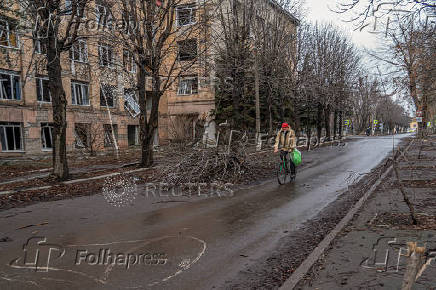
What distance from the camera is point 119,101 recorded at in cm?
3133

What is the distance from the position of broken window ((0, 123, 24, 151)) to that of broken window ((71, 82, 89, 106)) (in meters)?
5.23

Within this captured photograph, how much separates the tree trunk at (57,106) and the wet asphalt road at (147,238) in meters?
3.28

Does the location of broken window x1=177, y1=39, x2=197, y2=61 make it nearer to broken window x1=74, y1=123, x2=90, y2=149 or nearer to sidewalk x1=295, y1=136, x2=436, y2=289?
broken window x1=74, y1=123, x2=90, y2=149

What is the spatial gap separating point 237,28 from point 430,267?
68.7 ft

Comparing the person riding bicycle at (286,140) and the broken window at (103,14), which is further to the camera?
the broken window at (103,14)

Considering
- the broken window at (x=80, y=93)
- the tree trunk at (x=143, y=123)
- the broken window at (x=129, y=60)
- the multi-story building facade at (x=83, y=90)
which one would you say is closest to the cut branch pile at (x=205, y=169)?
the multi-story building facade at (x=83, y=90)

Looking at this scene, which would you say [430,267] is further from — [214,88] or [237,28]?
[214,88]

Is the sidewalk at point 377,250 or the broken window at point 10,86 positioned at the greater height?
the broken window at point 10,86

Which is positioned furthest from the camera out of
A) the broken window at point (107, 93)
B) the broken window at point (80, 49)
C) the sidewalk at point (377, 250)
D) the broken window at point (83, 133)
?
the broken window at point (107, 93)

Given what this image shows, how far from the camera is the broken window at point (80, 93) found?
27.3 metres

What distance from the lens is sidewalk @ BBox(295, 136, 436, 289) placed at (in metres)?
3.77

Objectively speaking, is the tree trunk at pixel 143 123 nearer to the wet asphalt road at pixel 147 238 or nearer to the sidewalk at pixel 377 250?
the wet asphalt road at pixel 147 238

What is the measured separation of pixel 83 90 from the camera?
1114 inches

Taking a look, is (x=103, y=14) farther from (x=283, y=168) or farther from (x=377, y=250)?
(x=377, y=250)
